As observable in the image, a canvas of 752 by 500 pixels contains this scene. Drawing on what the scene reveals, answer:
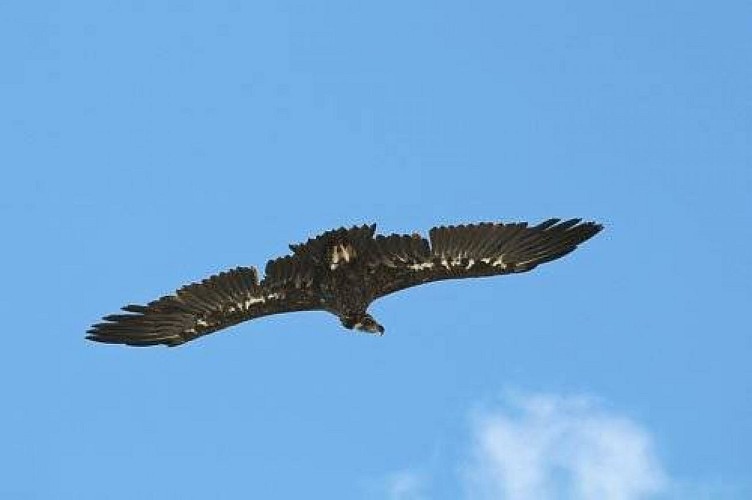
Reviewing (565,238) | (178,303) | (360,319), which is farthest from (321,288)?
(565,238)

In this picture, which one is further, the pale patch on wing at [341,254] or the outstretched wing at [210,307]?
the outstretched wing at [210,307]

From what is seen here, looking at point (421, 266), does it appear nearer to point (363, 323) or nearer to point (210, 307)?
point (363, 323)

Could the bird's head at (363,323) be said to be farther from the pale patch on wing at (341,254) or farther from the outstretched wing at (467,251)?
the pale patch on wing at (341,254)

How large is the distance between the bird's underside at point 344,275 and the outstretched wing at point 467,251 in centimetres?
2

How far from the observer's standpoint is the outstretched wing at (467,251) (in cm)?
2477

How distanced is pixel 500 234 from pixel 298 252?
3299mm

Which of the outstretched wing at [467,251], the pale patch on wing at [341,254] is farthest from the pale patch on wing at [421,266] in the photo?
the pale patch on wing at [341,254]

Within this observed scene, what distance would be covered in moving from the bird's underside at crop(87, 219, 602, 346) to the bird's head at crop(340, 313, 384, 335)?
2 cm

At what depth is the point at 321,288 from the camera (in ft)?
82.4

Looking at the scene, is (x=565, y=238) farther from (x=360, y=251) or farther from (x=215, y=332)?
(x=215, y=332)

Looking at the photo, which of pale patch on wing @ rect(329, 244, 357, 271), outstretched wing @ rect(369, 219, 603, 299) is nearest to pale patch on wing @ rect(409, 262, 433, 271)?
outstretched wing @ rect(369, 219, 603, 299)

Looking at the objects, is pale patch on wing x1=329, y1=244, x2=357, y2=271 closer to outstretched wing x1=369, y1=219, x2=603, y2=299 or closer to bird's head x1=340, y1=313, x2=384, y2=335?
outstretched wing x1=369, y1=219, x2=603, y2=299

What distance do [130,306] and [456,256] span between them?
17.8 feet

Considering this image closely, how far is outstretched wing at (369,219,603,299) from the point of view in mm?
24766
